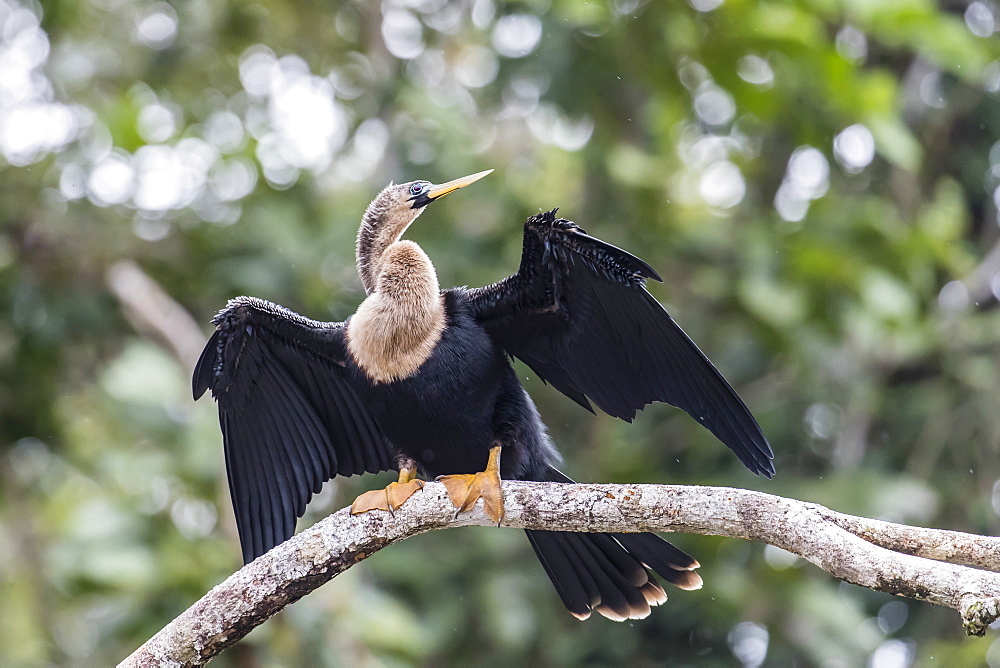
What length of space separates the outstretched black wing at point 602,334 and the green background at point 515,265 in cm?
200

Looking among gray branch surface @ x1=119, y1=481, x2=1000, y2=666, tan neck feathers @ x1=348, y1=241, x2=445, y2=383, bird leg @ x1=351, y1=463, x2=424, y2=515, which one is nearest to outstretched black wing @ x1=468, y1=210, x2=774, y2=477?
tan neck feathers @ x1=348, y1=241, x2=445, y2=383

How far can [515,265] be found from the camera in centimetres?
594

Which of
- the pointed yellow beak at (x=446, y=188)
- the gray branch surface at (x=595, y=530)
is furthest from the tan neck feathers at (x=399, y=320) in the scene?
the gray branch surface at (x=595, y=530)

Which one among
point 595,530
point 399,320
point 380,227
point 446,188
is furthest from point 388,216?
point 595,530

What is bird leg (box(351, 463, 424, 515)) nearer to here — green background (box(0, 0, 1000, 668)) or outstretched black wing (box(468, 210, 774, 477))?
outstretched black wing (box(468, 210, 774, 477))

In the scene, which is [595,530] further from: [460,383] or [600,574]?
[600,574]

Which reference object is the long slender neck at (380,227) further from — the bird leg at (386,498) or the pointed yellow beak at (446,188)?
the bird leg at (386,498)

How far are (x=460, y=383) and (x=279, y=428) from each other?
2.89 ft

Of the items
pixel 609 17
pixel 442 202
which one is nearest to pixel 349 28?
pixel 442 202

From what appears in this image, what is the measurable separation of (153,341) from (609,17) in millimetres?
3319

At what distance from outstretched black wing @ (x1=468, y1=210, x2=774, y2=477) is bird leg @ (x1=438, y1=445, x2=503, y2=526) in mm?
567

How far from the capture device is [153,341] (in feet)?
20.8

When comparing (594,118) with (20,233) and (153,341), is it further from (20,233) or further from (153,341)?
(20,233)

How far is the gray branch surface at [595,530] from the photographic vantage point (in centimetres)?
235
